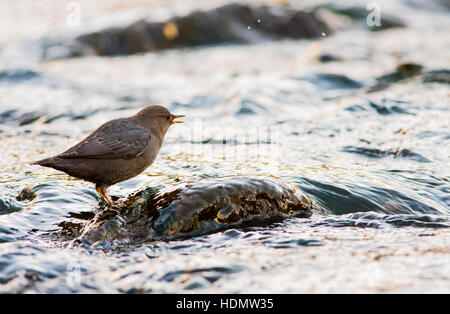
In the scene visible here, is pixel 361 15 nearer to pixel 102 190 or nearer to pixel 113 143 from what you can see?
pixel 113 143

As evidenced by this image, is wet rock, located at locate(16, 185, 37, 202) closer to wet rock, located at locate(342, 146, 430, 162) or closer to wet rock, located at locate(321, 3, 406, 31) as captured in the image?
wet rock, located at locate(342, 146, 430, 162)

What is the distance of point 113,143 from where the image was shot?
5.23 metres

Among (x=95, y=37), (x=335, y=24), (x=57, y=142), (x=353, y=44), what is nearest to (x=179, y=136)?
(x=57, y=142)

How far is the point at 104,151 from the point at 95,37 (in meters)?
7.19

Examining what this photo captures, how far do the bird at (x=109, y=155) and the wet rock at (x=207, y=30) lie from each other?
261 inches

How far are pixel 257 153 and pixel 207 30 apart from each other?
6.49 metres

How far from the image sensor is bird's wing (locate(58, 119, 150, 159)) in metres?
5.09

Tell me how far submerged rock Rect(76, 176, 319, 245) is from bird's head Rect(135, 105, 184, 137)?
0.88m

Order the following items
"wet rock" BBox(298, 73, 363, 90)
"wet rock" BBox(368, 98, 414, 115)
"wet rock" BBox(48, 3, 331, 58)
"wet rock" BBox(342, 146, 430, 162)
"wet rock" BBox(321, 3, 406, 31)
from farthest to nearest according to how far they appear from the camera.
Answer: "wet rock" BBox(321, 3, 406, 31) < "wet rock" BBox(48, 3, 331, 58) < "wet rock" BBox(298, 73, 363, 90) < "wet rock" BBox(368, 98, 414, 115) < "wet rock" BBox(342, 146, 430, 162)

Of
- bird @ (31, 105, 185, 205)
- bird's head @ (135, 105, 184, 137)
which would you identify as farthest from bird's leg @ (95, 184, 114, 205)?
bird's head @ (135, 105, 184, 137)

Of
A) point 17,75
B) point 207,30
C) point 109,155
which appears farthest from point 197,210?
point 207,30

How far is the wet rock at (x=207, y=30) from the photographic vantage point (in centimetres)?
1185

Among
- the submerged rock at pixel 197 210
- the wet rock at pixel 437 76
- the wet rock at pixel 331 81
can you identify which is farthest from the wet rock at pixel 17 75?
the wet rock at pixel 437 76
